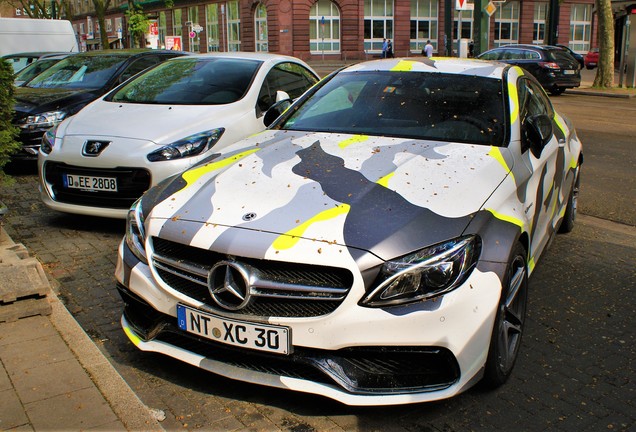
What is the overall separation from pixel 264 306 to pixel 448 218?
94 cm

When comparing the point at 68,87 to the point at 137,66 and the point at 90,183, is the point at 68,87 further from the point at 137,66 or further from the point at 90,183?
the point at 90,183

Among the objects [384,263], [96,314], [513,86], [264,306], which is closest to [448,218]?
[384,263]

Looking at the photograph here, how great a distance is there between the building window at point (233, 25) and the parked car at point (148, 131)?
48.1m

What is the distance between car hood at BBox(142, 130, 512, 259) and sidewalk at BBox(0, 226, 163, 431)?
76 centimetres

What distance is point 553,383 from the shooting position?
3658 millimetres

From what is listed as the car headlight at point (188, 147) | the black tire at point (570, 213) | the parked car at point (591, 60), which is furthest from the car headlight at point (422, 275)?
→ the parked car at point (591, 60)

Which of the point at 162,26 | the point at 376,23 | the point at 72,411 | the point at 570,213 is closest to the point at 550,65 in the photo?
the point at 570,213

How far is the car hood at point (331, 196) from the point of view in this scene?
319 cm

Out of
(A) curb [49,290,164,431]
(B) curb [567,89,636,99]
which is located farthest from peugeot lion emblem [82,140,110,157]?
(B) curb [567,89,636,99]

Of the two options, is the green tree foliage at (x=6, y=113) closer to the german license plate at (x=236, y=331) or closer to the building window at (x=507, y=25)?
the german license plate at (x=236, y=331)

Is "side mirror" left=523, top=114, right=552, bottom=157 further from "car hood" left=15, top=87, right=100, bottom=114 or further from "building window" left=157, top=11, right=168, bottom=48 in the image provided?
"building window" left=157, top=11, right=168, bottom=48

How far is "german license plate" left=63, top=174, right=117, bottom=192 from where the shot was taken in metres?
6.10

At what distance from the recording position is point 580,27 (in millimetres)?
58500

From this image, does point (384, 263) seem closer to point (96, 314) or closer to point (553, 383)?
point (553, 383)
